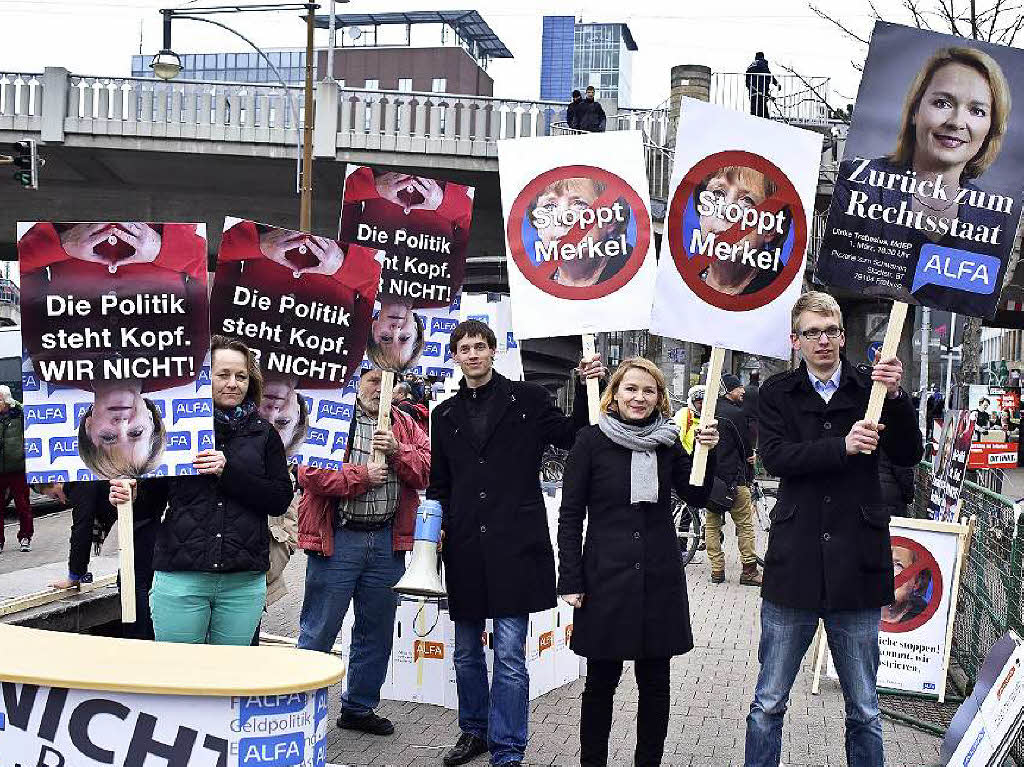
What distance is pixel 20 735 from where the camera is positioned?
455 cm

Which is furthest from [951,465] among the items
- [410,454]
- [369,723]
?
[369,723]

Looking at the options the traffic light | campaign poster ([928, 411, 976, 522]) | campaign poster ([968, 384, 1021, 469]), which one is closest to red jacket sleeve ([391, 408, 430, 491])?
campaign poster ([928, 411, 976, 522])

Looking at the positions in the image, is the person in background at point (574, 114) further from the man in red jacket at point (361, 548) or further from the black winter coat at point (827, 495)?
the black winter coat at point (827, 495)

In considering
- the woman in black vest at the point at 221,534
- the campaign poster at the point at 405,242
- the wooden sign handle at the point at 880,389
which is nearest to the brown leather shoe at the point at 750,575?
the campaign poster at the point at 405,242

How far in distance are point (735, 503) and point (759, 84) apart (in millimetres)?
13475

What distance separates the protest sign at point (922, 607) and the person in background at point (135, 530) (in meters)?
4.29

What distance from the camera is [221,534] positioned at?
590 centimetres

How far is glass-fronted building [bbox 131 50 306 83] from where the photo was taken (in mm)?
108875

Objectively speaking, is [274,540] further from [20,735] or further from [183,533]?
[20,735]

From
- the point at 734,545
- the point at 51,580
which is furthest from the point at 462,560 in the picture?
the point at 734,545

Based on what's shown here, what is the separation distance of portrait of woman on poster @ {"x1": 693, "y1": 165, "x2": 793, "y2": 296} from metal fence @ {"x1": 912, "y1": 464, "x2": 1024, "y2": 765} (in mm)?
2597

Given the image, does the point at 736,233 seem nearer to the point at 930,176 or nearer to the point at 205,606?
the point at 930,176

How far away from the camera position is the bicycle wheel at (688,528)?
14.3 m

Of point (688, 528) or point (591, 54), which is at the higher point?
point (591, 54)
